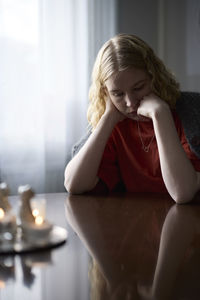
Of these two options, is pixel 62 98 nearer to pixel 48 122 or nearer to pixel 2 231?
pixel 48 122

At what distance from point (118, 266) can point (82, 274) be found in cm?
6

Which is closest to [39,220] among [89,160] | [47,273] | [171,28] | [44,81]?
[47,273]

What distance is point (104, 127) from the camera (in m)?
1.55

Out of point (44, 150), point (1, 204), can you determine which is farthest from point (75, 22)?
point (1, 204)

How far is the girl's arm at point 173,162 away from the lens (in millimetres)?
1307

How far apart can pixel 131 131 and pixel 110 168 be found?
0.60ft

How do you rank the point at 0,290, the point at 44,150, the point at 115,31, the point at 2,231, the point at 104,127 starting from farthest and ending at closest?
the point at 115,31, the point at 44,150, the point at 104,127, the point at 2,231, the point at 0,290

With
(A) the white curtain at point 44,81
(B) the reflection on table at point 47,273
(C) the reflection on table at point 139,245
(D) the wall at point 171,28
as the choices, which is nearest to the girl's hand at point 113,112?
(C) the reflection on table at point 139,245

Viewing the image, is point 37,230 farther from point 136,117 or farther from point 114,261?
point 136,117

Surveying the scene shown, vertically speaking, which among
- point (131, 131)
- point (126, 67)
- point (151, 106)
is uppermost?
point (126, 67)

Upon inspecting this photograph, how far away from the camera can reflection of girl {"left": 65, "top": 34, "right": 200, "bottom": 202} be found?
1.41 m

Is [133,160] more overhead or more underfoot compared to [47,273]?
more underfoot

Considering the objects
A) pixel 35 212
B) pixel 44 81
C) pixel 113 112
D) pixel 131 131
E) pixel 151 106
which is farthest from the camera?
pixel 44 81

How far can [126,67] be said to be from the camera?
1.49 metres
